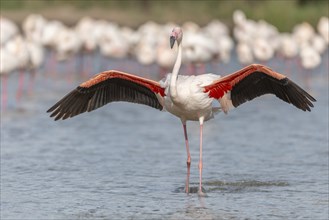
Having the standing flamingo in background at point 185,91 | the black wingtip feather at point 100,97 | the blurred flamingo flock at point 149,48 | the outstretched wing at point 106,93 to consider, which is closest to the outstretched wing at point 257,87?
the standing flamingo in background at point 185,91

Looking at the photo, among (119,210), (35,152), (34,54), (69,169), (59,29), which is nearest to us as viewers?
(119,210)

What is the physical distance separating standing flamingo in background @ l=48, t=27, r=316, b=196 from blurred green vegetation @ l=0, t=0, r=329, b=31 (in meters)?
16.4

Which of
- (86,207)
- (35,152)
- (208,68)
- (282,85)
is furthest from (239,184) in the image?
(208,68)

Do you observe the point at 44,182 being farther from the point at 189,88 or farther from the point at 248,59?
the point at 248,59

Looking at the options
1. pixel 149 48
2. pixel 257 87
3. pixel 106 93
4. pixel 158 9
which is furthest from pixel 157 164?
pixel 158 9

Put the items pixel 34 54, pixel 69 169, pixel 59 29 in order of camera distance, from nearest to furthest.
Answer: pixel 69 169, pixel 34 54, pixel 59 29

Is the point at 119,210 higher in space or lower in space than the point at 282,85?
lower

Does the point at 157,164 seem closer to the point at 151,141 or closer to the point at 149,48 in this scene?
the point at 151,141

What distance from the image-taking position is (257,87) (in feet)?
28.2

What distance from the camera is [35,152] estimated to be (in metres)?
10.4

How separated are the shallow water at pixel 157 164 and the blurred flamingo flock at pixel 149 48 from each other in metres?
3.08

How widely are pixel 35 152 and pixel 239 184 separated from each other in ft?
8.86

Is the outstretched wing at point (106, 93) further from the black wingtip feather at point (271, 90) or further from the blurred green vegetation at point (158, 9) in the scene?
the blurred green vegetation at point (158, 9)

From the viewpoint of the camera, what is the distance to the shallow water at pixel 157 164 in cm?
768
